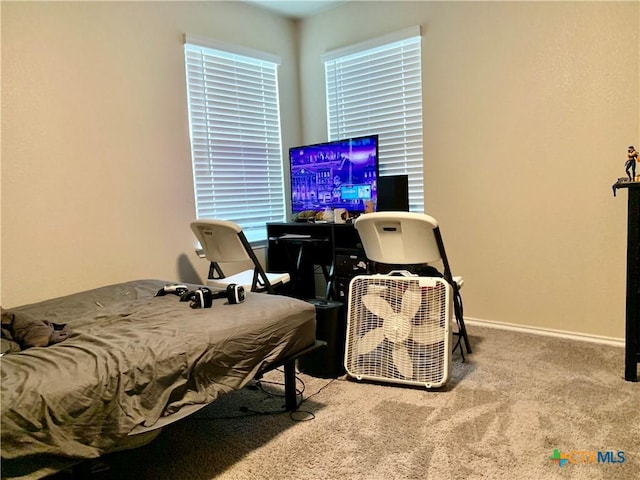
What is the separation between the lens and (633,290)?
2.35 m

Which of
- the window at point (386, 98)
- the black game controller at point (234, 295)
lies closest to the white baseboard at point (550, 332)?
the window at point (386, 98)

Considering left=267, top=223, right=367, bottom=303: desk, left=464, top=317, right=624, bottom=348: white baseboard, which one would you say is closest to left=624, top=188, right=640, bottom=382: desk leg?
left=464, top=317, right=624, bottom=348: white baseboard

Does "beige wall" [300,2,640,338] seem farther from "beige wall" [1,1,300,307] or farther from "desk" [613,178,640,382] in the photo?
"beige wall" [1,1,300,307]

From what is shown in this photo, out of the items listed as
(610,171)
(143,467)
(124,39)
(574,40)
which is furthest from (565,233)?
(124,39)

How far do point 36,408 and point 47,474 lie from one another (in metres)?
0.18

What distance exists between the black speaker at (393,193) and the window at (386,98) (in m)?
0.38

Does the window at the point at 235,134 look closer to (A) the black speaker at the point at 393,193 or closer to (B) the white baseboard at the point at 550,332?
(A) the black speaker at the point at 393,193

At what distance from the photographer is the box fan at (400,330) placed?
94.4 inches

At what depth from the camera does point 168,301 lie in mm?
2260

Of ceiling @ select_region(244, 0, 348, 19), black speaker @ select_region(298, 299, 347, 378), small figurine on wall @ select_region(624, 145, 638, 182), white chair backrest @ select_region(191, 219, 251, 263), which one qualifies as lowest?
black speaker @ select_region(298, 299, 347, 378)

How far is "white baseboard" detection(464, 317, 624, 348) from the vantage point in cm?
293

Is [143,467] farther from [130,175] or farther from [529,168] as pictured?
[529,168]

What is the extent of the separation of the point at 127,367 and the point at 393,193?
2.32m

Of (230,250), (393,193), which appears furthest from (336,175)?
(230,250)
